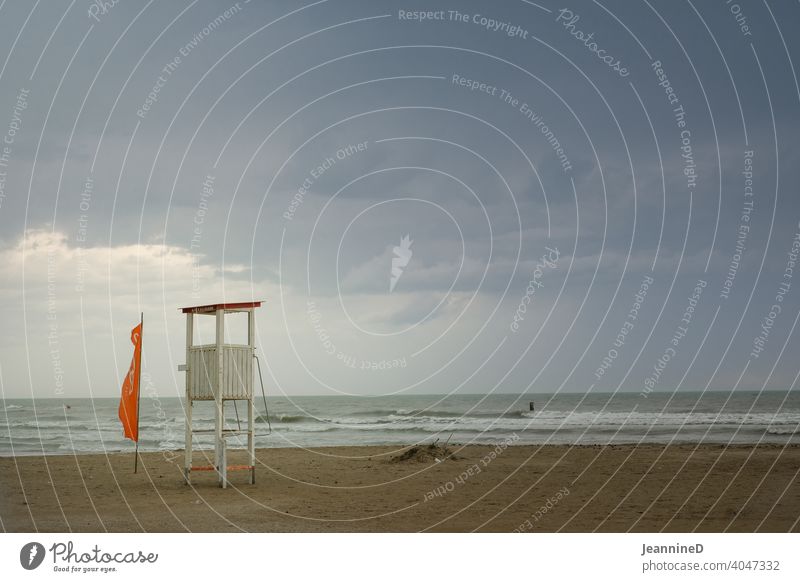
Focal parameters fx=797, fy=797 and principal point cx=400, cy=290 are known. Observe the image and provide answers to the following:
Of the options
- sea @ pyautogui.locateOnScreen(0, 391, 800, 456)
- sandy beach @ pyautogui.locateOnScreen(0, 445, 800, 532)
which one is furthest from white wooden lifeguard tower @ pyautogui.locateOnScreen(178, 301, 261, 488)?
sea @ pyautogui.locateOnScreen(0, 391, 800, 456)

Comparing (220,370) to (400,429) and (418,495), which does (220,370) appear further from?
(400,429)

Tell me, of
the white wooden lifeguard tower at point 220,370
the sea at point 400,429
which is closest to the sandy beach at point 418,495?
the white wooden lifeguard tower at point 220,370

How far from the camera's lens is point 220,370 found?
19.1 m

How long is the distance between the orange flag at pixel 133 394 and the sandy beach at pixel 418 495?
1.66 meters

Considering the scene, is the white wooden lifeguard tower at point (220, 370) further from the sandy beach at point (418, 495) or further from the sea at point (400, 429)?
the sea at point (400, 429)

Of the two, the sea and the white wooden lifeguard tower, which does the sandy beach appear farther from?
the sea

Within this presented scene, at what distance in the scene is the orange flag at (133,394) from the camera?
783 inches

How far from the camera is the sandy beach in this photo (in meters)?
15.6

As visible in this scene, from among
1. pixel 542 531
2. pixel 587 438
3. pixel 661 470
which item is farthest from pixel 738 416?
pixel 542 531

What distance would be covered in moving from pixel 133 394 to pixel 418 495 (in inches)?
298

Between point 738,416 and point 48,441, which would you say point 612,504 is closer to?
point 48,441

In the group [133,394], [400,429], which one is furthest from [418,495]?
[400,429]

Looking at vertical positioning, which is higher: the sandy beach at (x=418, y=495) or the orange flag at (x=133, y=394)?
the orange flag at (x=133, y=394)
